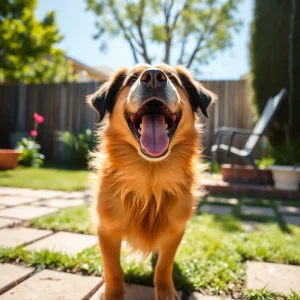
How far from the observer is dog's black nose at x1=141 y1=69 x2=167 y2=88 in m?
1.82

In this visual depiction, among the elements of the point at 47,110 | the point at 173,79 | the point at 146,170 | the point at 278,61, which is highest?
the point at 278,61

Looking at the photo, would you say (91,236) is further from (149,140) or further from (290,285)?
(290,285)

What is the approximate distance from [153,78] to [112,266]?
3.75 feet

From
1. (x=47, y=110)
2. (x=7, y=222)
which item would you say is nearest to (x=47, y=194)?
(x=7, y=222)

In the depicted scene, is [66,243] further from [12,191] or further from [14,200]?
[12,191]

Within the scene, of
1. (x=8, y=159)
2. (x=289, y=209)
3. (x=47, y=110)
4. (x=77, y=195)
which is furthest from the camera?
(x=47, y=110)

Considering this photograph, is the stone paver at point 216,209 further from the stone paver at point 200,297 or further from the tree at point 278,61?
the tree at point 278,61

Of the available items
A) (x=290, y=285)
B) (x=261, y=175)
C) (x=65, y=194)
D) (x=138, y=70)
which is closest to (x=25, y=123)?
(x=65, y=194)

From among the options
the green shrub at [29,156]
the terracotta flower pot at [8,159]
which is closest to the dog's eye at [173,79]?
the terracotta flower pot at [8,159]

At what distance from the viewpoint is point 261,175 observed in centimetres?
539

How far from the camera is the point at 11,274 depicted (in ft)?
6.14

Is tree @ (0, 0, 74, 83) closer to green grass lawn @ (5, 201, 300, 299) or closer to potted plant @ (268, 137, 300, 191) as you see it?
potted plant @ (268, 137, 300, 191)

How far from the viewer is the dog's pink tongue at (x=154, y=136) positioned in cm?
182

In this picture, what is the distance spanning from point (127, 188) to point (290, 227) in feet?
6.74
